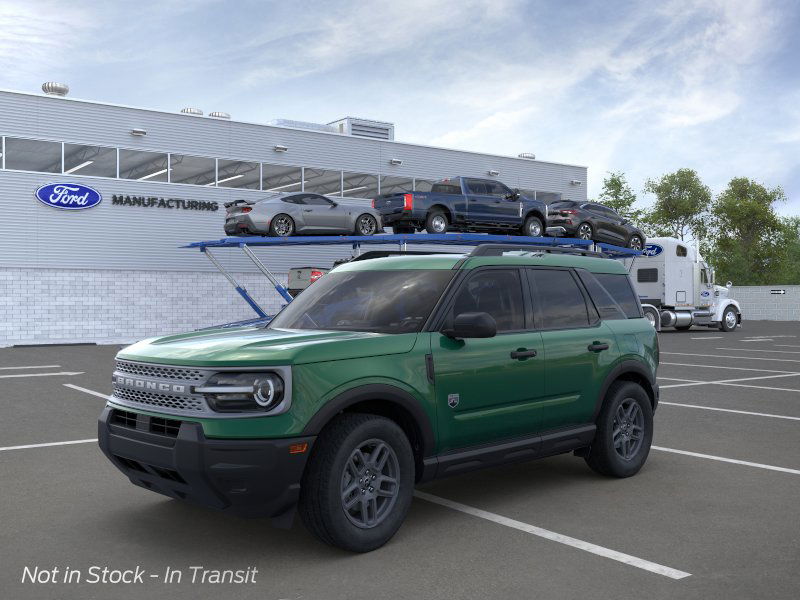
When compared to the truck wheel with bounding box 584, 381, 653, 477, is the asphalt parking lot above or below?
below

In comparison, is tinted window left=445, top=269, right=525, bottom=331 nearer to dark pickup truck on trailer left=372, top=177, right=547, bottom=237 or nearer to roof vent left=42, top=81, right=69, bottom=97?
dark pickup truck on trailer left=372, top=177, right=547, bottom=237

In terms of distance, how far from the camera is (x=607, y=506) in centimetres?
584

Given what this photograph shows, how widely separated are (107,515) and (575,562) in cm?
317

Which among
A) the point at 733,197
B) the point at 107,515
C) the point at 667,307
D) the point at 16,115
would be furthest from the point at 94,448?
the point at 733,197

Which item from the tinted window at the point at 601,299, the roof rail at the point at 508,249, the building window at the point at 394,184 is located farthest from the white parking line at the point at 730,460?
the building window at the point at 394,184

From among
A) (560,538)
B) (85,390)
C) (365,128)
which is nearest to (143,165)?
(365,128)

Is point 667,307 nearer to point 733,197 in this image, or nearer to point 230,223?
point 230,223

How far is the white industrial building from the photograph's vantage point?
2673cm

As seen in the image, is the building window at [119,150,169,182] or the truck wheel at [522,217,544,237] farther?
the building window at [119,150,169,182]

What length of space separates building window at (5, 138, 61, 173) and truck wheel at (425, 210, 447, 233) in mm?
13289

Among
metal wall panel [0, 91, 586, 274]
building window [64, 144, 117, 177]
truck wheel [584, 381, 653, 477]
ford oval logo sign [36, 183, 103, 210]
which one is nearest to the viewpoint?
truck wheel [584, 381, 653, 477]

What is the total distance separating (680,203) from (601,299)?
69045mm

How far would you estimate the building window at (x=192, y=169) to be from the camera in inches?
1168

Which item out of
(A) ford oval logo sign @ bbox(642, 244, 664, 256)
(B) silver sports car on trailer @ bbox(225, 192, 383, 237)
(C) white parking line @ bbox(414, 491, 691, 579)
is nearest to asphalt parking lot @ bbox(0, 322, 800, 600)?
(C) white parking line @ bbox(414, 491, 691, 579)
